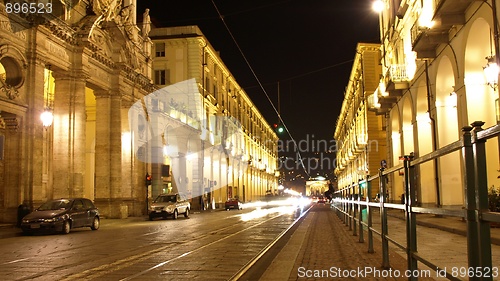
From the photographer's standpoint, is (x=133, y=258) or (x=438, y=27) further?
(x=438, y=27)

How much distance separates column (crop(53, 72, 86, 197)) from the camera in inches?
1046

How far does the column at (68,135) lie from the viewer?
2658 cm

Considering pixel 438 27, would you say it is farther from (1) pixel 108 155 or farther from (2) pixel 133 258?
(1) pixel 108 155

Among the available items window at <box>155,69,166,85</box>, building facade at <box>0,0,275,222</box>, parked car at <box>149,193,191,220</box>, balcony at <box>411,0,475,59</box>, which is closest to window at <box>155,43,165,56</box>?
window at <box>155,69,166,85</box>

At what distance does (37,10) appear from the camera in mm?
23500

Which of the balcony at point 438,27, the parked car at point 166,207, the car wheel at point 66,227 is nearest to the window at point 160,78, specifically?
the parked car at point 166,207

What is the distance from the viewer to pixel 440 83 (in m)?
21.8

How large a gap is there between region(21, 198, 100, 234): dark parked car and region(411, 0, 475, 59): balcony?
635 inches

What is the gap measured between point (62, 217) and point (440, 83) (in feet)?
55.8

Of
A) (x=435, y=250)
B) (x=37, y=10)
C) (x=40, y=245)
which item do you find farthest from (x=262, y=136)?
(x=435, y=250)

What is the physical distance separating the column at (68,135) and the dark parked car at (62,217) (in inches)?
183

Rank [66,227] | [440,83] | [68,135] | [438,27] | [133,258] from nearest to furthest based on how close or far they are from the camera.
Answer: [133,258], [438,27], [66,227], [440,83], [68,135]

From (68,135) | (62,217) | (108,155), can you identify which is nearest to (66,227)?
(62,217)

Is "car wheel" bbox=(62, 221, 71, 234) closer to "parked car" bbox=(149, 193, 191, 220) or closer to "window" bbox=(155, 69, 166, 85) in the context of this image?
"parked car" bbox=(149, 193, 191, 220)
